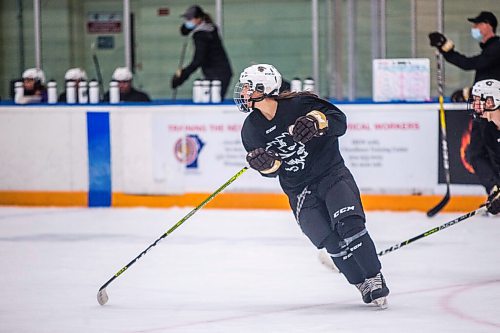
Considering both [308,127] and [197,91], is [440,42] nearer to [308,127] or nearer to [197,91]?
[197,91]

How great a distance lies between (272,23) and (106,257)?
4.45 meters

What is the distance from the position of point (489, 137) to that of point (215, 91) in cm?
270

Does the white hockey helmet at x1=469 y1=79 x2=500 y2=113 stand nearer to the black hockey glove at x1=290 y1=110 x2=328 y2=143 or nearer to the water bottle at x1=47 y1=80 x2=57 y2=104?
the black hockey glove at x1=290 y1=110 x2=328 y2=143

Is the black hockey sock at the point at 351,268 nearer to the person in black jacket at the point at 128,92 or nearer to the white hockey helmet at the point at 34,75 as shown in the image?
the person in black jacket at the point at 128,92

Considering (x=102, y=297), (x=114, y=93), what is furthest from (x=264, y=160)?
(x=114, y=93)

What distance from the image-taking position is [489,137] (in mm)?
7758

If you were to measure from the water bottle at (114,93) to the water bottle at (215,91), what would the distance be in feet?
2.70

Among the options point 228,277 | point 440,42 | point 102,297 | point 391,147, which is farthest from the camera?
point 391,147

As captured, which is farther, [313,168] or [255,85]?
[313,168]

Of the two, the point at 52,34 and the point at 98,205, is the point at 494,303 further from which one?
the point at 52,34

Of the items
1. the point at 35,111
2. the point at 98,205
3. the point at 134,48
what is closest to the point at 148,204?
the point at 98,205

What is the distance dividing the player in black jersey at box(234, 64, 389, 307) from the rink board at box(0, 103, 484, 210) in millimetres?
3684

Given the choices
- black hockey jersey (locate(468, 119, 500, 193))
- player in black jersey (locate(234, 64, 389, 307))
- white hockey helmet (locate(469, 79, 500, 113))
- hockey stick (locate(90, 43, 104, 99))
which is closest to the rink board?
black hockey jersey (locate(468, 119, 500, 193))

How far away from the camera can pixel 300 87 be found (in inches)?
387
